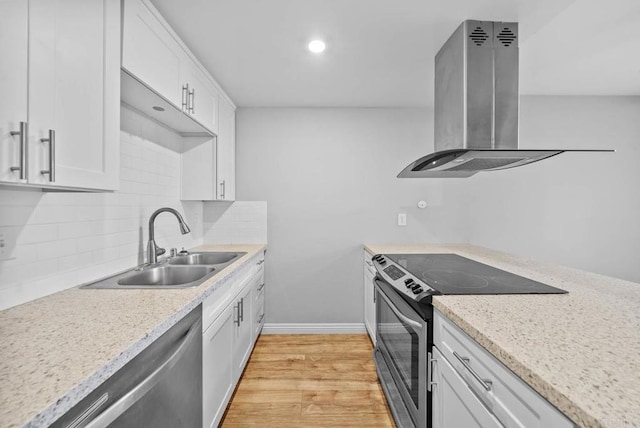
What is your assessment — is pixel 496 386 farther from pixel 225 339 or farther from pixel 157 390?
pixel 225 339

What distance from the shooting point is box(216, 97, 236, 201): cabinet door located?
2.59m

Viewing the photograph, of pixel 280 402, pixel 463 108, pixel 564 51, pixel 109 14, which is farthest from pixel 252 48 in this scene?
pixel 280 402

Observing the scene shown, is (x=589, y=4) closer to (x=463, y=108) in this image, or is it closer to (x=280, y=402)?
(x=463, y=108)

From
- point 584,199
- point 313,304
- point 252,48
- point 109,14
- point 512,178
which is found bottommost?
point 313,304

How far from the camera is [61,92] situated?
96 centimetres

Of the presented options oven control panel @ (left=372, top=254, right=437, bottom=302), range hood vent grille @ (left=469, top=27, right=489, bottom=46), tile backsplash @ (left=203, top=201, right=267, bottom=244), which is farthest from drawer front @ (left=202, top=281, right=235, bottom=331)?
range hood vent grille @ (left=469, top=27, right=489, bottom=46)

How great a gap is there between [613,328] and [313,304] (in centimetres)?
244

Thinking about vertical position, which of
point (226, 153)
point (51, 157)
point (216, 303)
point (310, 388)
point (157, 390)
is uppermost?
point (226, 153)

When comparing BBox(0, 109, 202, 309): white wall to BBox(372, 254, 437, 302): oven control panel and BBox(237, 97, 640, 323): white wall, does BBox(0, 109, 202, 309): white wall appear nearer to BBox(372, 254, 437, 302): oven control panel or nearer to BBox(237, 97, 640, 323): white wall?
BBox(237, 97, 640, 323): white wall

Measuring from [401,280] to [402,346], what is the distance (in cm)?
36

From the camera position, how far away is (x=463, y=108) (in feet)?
5.39

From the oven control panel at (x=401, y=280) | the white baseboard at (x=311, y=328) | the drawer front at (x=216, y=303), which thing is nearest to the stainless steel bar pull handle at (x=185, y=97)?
the drawer front at (x=216, y=303)

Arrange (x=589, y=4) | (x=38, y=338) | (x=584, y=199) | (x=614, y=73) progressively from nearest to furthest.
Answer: (x=38, y=338)
(x=589, y=4)
(x=614, y=73)
(x=584, y=199)

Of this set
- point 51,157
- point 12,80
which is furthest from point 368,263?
point 12,80
